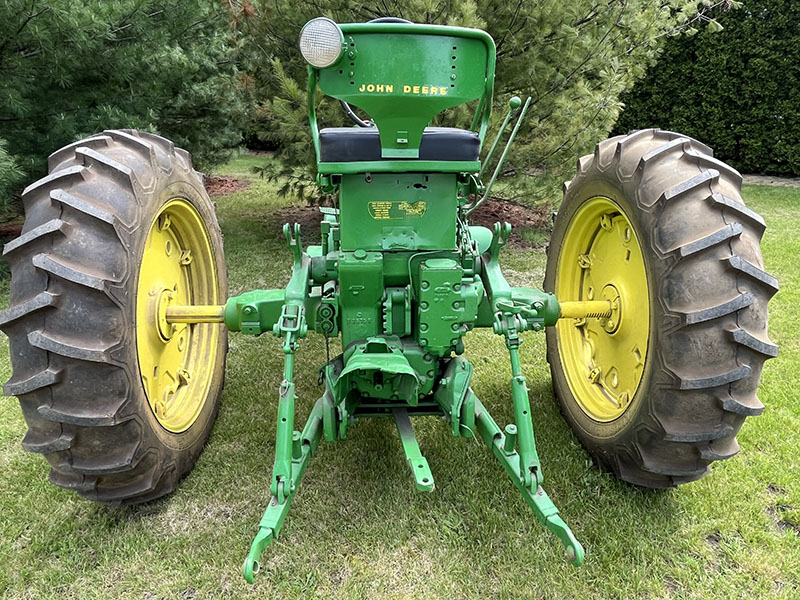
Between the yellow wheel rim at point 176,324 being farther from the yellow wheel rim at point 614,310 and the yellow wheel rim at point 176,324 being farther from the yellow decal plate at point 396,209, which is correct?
the yellow wheel rim at point 614,310

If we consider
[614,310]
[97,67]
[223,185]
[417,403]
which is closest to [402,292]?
[417,403]

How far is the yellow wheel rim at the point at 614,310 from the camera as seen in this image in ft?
8.69

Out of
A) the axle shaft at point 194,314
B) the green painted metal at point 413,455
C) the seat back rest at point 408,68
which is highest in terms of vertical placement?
the seat back rest at point 408,68

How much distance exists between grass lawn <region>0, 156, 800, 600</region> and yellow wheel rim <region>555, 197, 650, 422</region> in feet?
1.00

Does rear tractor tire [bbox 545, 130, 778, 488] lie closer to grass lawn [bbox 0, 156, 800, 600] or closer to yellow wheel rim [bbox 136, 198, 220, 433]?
grass lawn [bbox 0, 156, 800, 600]

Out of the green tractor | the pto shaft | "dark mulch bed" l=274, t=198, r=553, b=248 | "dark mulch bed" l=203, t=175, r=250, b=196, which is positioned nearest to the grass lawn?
the green tractor

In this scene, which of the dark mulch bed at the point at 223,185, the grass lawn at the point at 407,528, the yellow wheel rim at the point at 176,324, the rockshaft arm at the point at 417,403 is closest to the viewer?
the rockshaft arm at the point at 417,403

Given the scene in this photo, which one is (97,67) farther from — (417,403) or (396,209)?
(417,403)

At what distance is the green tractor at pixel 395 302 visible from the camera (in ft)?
6.80

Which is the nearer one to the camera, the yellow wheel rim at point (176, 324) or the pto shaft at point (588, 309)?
the yellow wheel rim at point (176, 324)

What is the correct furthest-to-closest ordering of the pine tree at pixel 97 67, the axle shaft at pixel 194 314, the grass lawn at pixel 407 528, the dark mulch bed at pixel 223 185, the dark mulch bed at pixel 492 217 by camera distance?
the dark mulch bed at pixel 223 185, the dark mulch bed at pixel 492 217, the pine tree at pixel 97 67, the axle shaft at pixel 194 314, the grass lawn at pixel 407 528

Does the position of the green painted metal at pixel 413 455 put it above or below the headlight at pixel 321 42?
below

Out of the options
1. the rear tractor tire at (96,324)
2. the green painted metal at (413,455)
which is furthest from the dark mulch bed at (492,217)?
the green painted metal at (413,455)

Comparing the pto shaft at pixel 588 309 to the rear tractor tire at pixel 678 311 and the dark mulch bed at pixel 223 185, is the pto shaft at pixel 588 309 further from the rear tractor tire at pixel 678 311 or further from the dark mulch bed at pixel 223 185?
the dark mulch bed at pixel 223 185
